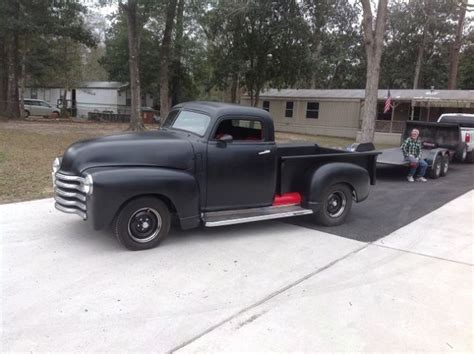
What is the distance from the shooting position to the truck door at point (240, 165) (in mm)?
5723

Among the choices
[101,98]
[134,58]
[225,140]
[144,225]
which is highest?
[134,58]

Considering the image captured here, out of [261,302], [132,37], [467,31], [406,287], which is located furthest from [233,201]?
[467,31]

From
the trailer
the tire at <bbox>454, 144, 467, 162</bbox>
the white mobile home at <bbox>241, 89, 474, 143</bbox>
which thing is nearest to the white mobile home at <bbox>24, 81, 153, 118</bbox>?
the white mobile home at <bbox>241, 89, 474, 143</bbox>

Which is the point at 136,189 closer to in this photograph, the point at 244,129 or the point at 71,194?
the point at 71,194

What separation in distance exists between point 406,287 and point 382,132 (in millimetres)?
23991

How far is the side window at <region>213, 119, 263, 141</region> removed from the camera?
6.14 metres

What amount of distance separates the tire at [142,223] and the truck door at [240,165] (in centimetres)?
A: 70

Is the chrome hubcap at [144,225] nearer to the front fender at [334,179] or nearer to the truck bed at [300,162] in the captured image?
the truck bed at [300,162]

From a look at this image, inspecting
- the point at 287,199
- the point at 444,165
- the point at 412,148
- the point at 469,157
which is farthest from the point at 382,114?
the point at 287,199

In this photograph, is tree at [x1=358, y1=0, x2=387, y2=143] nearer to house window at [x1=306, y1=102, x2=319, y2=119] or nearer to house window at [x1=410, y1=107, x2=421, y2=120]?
house window at [x1=410, y1=107, x2=421, y2=120]

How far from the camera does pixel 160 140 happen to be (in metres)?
5.53

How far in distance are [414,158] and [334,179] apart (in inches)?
230

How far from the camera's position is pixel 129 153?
5.27 metres

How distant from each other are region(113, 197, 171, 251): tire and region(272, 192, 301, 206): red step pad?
1816mm
